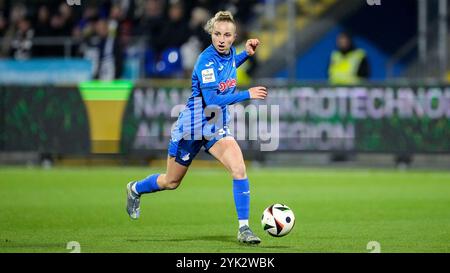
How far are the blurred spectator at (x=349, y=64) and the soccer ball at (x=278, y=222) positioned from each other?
473 inches

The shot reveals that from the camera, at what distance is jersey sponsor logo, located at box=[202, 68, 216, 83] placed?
1047 cm

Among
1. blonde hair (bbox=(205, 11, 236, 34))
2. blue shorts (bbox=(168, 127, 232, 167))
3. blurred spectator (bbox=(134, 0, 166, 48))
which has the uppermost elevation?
blurred spectator (bbox=(134, 0, 166, 48))

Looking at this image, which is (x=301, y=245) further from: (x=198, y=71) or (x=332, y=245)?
(x=198, y=71)

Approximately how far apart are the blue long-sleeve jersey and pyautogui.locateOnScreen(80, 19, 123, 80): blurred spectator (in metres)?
12.5

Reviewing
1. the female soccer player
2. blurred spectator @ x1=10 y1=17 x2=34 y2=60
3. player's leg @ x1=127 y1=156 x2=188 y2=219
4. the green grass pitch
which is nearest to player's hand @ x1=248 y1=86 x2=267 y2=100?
the female soccer player

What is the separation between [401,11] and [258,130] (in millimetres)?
6748

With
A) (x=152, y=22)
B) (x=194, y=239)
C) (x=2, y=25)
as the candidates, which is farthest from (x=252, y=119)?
(x=194, y=239)

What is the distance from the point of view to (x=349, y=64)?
22.5 metres

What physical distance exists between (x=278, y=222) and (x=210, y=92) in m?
1.50

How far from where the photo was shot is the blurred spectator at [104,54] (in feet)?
76.0

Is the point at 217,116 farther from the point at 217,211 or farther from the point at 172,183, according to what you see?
the point at 217,211

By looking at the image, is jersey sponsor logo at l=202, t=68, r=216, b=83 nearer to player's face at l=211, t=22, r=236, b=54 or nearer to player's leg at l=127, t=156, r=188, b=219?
player's face at l=211, t=22, r=236, b=54

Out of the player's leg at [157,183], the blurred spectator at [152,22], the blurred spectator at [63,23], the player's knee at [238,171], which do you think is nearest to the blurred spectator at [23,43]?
the blurred spectator at [63,23]

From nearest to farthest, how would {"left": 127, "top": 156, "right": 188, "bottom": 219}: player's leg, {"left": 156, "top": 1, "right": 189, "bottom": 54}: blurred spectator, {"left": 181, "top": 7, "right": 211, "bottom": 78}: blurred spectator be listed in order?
1. {"left": 127, "top": 156, "right": 188, "bottom": 219}: player's leg
2. {"left": 181, "top": 7, "right": 211, "bottom": 78}: blurred spectator
3. {"left": 156, "top": 1, "right": 189, "bottom": 54}: blurred spectator
